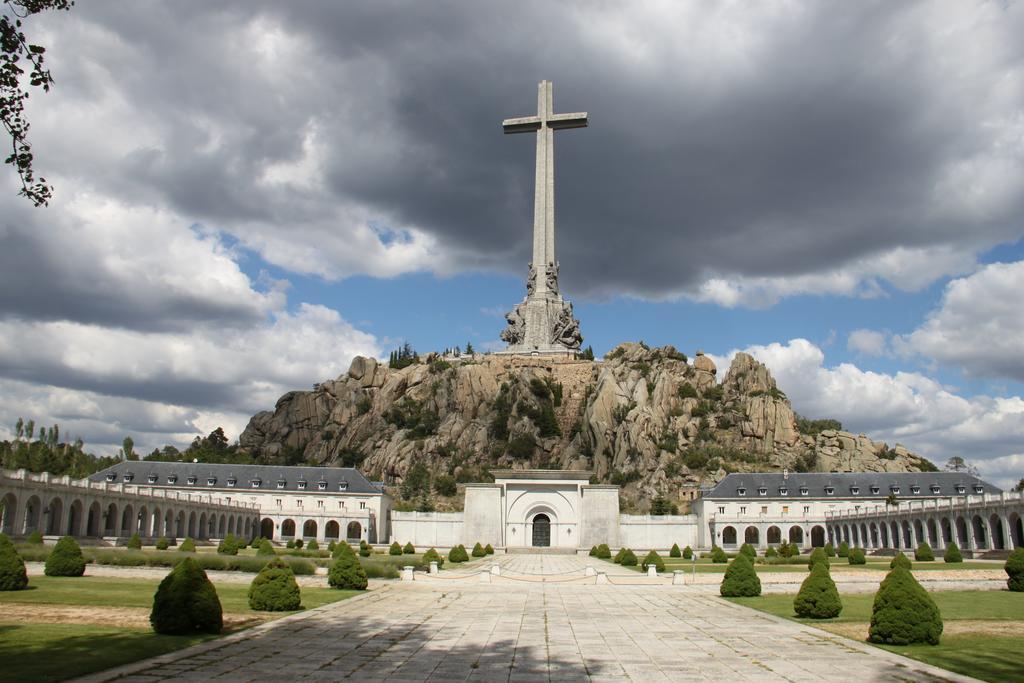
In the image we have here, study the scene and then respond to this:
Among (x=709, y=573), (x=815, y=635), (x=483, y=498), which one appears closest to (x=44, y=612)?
(x=815, y=635)

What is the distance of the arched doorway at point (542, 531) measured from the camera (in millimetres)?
76562

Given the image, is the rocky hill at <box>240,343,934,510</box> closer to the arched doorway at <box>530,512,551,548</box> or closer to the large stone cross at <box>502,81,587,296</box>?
the large stone cross at <box>502,81,587,296</box>

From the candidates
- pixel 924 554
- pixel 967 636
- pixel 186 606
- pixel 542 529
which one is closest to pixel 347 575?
pixel 186 606

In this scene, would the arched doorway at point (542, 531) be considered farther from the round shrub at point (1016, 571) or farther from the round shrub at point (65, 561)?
Answer: the round shrub at point (65, 561)

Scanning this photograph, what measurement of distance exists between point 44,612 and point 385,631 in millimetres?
8566

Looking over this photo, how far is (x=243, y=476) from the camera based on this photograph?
87938 millimetres

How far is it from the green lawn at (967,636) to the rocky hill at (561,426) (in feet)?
221

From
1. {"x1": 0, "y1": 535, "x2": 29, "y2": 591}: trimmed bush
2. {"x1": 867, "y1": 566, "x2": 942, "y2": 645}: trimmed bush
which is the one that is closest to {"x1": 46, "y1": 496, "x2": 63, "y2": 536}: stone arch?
{"x1": 0, "y1": 535, "x2": 29, "y2": 591}: trimmed bush

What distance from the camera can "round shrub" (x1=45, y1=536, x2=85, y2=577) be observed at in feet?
103

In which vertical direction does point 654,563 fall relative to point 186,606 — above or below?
below

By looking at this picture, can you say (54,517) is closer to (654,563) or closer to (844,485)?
(654,563)

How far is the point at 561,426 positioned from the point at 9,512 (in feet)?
252

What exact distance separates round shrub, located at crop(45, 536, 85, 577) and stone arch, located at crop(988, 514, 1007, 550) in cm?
5637

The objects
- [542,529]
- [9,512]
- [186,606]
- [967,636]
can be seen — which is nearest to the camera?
[186,606]
